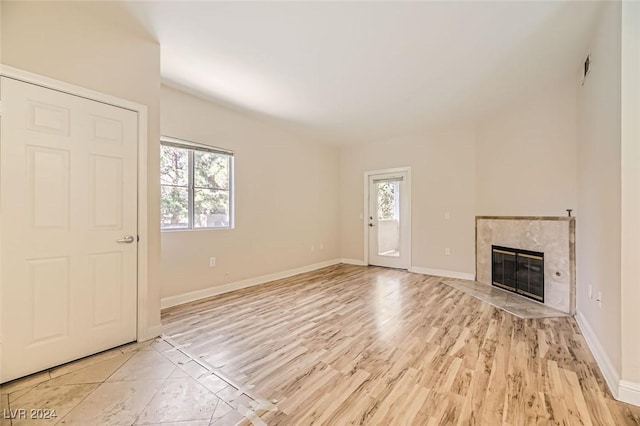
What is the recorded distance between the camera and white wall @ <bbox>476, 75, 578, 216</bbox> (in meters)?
3.26

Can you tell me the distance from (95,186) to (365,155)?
4.70m

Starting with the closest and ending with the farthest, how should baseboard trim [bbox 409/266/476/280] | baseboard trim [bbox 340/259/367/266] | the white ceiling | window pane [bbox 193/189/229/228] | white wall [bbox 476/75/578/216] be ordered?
1. the white ceiling
2. white wall [bbox 476/75/578/216]
3. window pane [bbox 193/189/229/228]
4. baseboard trim [bbox 409/266/476/280]
5. baseboard trim [bbox 340/259/367/266]

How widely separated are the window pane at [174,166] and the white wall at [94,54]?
2.93 feet

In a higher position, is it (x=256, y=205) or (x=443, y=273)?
(x=256, y=205)

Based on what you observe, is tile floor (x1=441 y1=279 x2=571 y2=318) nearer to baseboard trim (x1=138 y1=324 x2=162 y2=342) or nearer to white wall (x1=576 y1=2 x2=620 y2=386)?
white wall (x1=576 y1=2 x2=620 y2=386)

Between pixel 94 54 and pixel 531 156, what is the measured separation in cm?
497

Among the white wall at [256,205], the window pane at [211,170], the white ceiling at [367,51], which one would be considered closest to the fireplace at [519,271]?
the white ceiling at [367,51]

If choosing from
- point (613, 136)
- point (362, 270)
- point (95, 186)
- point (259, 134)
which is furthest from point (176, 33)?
point (362, 270)

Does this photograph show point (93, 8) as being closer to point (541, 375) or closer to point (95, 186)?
point (95, 186)

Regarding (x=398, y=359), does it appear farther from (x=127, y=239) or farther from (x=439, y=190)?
(x=439, y=190)

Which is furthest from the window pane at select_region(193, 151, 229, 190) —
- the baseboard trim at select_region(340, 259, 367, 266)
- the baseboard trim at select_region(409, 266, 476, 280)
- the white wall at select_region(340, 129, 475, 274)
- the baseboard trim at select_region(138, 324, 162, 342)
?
the baseboard trim at select_region(409, 266, 476, 280)

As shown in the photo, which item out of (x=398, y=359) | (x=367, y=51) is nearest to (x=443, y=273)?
(x=398, y=359)

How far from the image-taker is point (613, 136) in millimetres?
1834

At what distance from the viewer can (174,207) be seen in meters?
3.39
